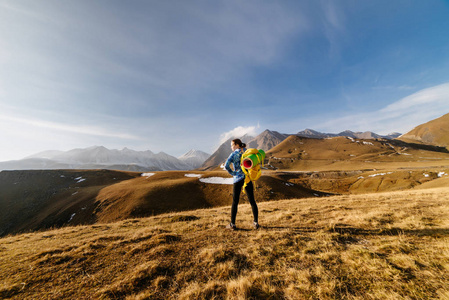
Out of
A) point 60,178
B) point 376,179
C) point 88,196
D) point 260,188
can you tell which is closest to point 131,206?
point 88,196

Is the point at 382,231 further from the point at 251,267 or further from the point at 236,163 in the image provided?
the point at 236,163

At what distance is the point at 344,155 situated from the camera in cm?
13638

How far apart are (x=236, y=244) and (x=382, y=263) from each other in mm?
4014

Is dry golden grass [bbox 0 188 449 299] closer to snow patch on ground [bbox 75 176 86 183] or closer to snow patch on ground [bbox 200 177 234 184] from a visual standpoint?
snow patch on ground [bbox 200 177 234 184]

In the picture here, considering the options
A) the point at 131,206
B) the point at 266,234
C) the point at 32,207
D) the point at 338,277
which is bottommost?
the point at 32,207

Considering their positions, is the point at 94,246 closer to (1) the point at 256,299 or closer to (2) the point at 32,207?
(1) the point at 256,299

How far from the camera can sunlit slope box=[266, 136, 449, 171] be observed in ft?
368

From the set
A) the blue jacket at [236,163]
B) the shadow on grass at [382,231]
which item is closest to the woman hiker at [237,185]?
the blue jacket at [236,163]

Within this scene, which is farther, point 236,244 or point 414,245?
point 236,244

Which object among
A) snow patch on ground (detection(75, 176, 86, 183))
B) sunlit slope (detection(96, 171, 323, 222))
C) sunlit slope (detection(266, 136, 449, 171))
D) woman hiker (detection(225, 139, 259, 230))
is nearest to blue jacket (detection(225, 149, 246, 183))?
woman hiker (detection(225, 139, 259, 230))

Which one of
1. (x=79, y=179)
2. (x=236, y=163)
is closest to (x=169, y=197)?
(x=236, y=163)

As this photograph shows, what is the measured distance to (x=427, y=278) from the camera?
10.6 feet

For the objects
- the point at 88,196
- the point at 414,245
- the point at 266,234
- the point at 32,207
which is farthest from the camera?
the point at 32,207

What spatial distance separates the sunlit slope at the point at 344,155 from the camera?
11225 centimetres
